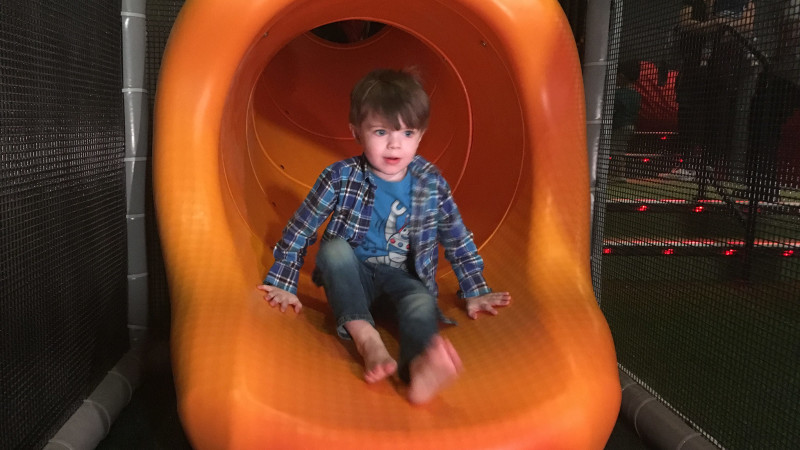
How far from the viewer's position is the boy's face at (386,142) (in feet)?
4.83

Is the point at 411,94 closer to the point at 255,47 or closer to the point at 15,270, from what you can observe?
the point at 255,47

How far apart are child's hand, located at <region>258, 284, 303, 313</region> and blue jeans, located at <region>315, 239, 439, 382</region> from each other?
0.08 m

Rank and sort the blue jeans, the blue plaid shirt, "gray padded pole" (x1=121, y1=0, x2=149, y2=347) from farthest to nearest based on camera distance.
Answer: "gray padded pole" (x1=121, y1=0, x2=149, y2=347), the blue plaid shirt, the blue jeans

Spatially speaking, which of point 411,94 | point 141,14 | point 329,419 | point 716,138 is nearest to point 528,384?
point 329,419

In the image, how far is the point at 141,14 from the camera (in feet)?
5.81

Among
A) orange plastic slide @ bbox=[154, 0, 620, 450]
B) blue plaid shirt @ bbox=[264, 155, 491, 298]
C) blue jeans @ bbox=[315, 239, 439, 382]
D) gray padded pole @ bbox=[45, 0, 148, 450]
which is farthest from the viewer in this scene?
gray padded pole @ bbox=[45, 0, 148, 450]

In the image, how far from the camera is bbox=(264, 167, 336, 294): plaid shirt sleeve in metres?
1.46

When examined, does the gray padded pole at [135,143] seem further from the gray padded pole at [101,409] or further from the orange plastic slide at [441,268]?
the orange plastic slide at [441,268]

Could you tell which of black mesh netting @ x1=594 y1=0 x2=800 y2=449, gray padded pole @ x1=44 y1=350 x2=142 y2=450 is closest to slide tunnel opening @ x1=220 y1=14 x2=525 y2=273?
black mesh netting @ x1=594 y1=0 x2=800 y2=449

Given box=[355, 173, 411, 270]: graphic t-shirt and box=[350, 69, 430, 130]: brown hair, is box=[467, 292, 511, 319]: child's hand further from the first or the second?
box=[350, 69, 430, 130]: brown hair

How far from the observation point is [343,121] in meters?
2.34

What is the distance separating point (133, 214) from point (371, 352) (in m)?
0.93

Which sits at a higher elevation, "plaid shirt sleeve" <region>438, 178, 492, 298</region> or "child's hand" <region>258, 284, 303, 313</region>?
"plaid shirt sleeve" <region>438, 178, 492, 298</region>

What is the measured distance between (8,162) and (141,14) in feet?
2.40
